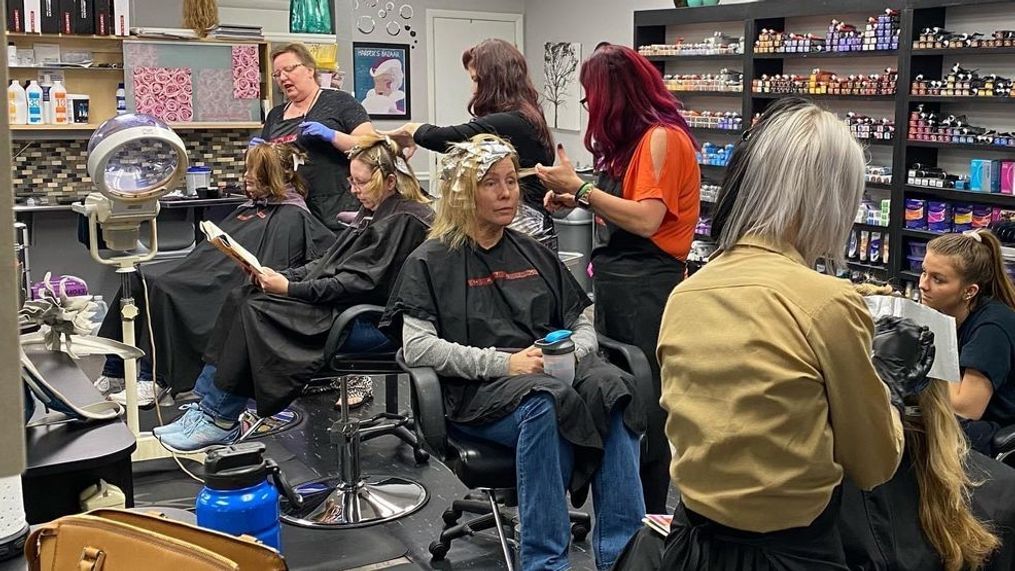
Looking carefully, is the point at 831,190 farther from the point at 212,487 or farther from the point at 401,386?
the point at 401,386

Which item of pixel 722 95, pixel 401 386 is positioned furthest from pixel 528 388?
pixel 722 95

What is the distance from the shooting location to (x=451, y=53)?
8539 mm

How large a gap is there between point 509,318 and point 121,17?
425cm

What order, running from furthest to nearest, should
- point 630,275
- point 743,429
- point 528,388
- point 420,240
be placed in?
point 420,240 < point 630,275 < point 528,388 < point 743,429

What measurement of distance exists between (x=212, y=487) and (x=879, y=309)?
1269 mm

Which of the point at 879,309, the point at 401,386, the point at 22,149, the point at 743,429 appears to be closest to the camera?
the point at 743,429

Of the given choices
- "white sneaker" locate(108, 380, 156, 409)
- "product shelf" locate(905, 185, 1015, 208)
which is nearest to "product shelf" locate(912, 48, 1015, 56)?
"product shelf" locate(905, 185, 1015, 208)

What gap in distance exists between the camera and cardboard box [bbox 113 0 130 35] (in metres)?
6.03

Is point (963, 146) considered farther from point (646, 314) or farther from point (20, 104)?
point (20, 104)

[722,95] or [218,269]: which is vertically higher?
[722,95]

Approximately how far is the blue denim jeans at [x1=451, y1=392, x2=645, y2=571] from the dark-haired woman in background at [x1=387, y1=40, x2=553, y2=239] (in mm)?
939

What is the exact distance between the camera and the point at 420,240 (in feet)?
11.4

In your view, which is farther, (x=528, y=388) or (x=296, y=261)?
(x=296, y=261)

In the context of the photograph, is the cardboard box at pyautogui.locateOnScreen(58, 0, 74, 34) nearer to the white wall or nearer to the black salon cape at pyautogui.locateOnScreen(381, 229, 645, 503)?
the white wall
